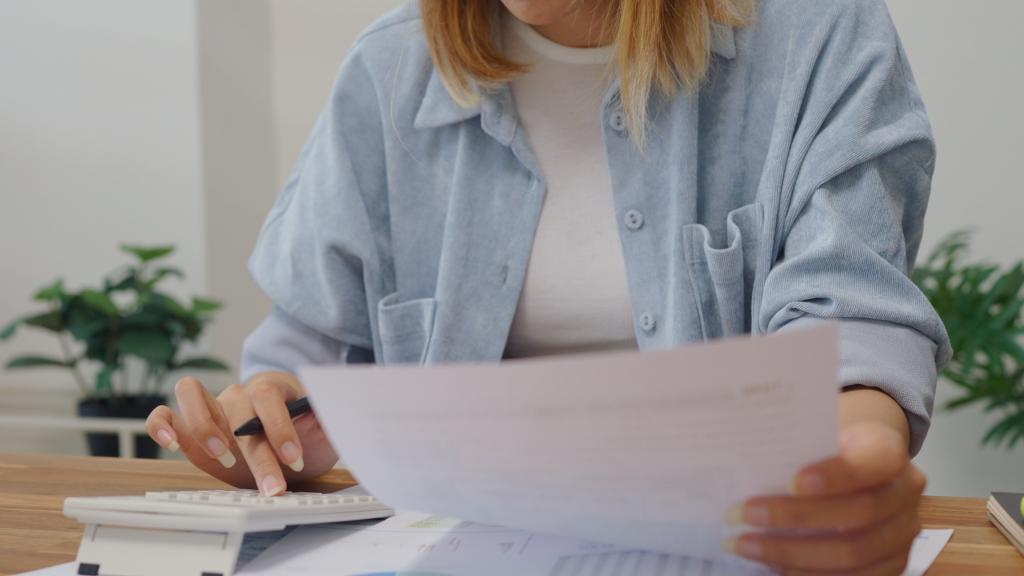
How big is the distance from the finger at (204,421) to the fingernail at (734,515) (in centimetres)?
43

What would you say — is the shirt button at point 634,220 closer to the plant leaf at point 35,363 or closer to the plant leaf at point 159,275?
the plant leaf at point 159,275

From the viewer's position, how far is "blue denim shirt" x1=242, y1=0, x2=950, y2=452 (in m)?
0.81

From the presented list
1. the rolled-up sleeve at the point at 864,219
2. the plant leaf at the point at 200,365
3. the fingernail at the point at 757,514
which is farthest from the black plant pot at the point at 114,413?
the fingernail at the point at 757,514

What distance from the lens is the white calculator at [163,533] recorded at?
1.88 feet

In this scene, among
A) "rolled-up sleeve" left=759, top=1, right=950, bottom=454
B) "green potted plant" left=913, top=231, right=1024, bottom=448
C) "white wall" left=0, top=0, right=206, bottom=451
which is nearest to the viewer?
"rolled-up sleeve" left=759, top=1, right=950, bottom=454

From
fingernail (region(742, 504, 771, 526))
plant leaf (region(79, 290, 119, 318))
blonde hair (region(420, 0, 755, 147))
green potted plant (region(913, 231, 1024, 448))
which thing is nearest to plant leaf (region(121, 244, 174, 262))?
plant leaf (region(79, 290, 119, 318))

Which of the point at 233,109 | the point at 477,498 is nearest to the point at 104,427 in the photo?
the point at 233,109

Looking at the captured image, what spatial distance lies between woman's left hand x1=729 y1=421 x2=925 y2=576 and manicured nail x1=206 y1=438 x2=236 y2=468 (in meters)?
0.42

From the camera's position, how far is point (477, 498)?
49 cm

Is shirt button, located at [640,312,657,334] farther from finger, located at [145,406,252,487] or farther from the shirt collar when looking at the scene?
finger, located at [145,406,252,487]

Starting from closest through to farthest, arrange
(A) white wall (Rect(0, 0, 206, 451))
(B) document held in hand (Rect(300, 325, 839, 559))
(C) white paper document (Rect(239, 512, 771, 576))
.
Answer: (B) document held in hand (Rect(300, 325, 839, 559)) < (C) white paper document (Rect(239, 512, 771, 576)) < (A) white wall (Rect(0, 0, 206, 451))

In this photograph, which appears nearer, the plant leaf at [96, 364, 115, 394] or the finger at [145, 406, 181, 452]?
the finger at [145, 406, 181, 452]

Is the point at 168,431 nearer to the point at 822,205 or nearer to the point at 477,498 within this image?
the point at 477,498

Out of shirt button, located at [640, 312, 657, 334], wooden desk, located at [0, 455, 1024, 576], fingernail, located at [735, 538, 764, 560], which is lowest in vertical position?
wooden desk, located at [0, 455, 1024, 576]
